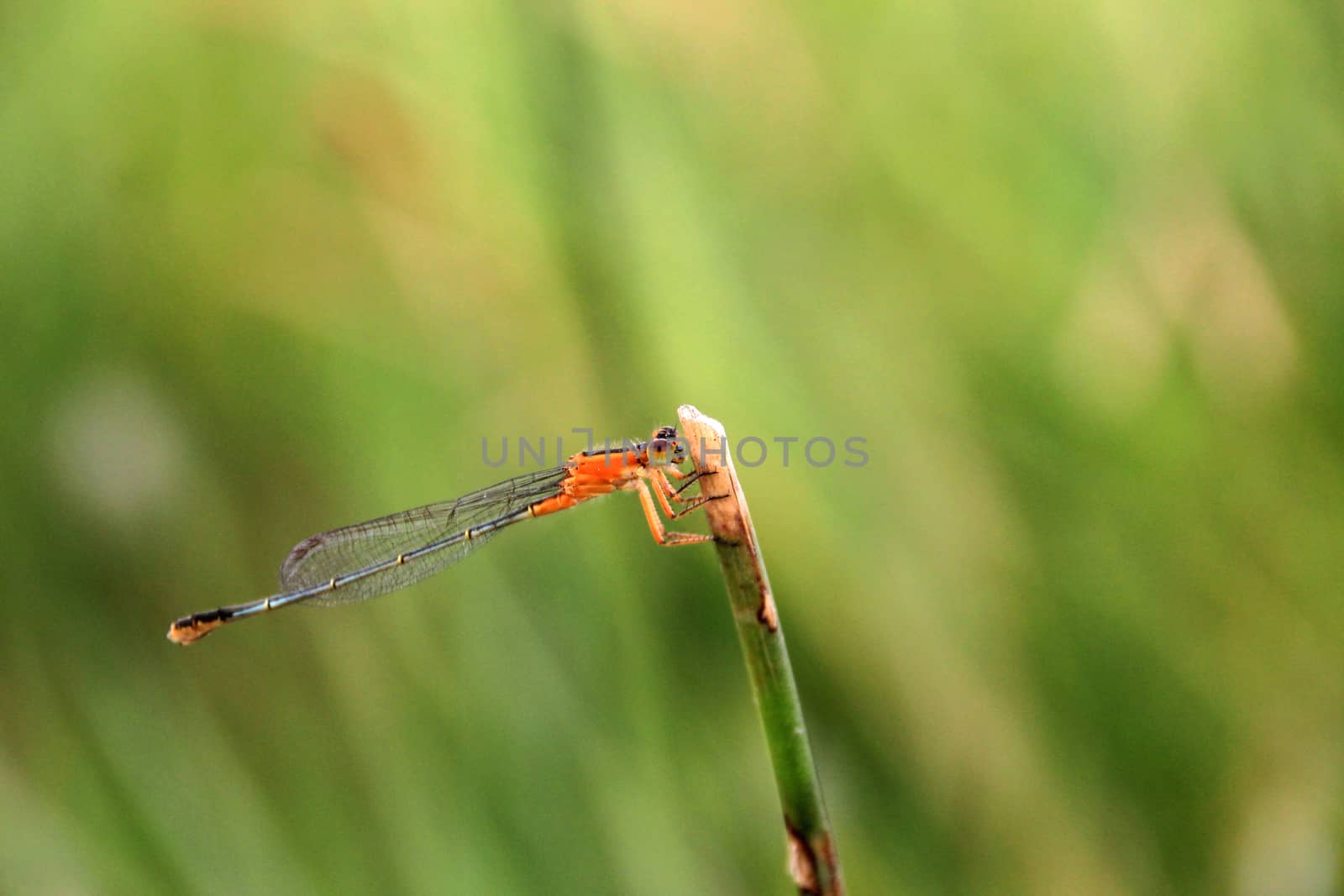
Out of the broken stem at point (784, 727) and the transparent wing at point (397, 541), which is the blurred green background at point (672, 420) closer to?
the transparent wing at point (397, 541)

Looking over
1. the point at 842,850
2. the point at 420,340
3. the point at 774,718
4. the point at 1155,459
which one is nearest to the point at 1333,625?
the point at 1155,459

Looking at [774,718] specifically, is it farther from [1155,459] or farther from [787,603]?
[1155,459]

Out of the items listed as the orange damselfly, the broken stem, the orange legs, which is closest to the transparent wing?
the orange damselfly

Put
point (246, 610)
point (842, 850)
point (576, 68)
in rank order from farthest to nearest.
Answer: point (246, 610) < point (576, 68) < point (842, 850)

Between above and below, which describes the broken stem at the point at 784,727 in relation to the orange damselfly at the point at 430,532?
below

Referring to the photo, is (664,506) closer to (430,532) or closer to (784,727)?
(430,532)

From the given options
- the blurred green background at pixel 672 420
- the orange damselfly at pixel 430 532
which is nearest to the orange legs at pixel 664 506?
the orange damselfly at pixel 430 532

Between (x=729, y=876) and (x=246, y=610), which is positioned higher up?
(x=246, y=610)
